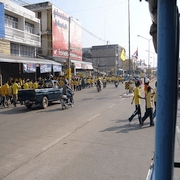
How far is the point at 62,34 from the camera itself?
3331 centimetres

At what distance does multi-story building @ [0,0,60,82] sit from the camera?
A: 1998 cm

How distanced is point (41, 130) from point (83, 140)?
1.88 meters

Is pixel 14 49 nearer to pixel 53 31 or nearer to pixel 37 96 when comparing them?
pixel 53 31

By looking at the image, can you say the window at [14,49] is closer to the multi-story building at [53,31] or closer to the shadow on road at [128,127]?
the multi-story building at [53,31]

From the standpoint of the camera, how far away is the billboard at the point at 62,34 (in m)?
31.0

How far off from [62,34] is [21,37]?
11.1 metres

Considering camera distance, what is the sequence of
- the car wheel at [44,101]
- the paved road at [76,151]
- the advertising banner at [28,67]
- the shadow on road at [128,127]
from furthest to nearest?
the advertising banner at [28,67]
the car wheel at [44,101]
the shadow on road at [128,127]
the paved road at [76,151]

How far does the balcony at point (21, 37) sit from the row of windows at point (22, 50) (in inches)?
30.2

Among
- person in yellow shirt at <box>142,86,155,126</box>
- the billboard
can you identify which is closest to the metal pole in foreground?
person in yellow shirt at <box>142,86,155,126</box>

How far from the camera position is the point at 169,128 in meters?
1.39

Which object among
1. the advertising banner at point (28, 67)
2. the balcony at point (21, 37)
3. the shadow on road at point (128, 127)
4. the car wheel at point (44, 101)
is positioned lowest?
the shadow on road at point (128, 127)

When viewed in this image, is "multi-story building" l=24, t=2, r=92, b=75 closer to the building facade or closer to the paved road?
the building facade

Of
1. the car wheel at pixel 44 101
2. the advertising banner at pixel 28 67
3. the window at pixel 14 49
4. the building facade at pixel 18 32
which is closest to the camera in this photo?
the car wheel at pixel 44 101

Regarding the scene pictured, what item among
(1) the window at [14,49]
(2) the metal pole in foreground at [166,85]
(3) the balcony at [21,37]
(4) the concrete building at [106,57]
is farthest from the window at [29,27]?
(4) the concrete building at [106,57]
